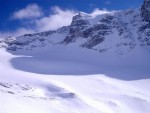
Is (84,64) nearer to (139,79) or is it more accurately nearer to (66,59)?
(66,59)

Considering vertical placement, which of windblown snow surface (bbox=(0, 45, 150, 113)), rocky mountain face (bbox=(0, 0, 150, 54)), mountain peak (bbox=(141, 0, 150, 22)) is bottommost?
windblown snow surface (bbox=(0, 45, 150, 113))

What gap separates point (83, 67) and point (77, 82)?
2630 centimetres

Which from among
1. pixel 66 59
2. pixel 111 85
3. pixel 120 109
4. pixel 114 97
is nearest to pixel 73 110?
pixel 120 109

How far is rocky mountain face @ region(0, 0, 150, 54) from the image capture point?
12800cm

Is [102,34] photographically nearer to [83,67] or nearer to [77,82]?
[83,67]

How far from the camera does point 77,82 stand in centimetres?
8175

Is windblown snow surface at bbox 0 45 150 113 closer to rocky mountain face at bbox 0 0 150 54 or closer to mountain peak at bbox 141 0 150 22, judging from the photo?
rocky mountain face at bbox 0 0 150 54

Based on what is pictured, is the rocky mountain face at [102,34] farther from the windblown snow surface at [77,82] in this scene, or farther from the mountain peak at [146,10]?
the windblown snow surface at [77,82]

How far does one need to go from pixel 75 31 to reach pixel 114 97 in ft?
260

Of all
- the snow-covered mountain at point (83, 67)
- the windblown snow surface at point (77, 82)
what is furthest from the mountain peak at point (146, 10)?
the windblown snow surface at point (77, 82)

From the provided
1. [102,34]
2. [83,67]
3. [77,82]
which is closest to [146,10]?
[102,34]

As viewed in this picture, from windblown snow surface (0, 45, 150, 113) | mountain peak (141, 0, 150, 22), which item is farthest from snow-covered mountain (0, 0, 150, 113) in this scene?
mountain peak (141, 0, 150, 22)

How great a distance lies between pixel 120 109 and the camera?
6284 centimetres

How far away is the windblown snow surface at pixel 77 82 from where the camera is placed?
5922 centimetres
